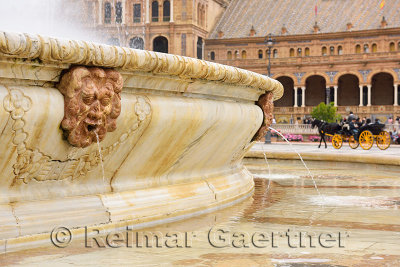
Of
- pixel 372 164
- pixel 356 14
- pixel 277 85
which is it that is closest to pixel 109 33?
pixel 356 14

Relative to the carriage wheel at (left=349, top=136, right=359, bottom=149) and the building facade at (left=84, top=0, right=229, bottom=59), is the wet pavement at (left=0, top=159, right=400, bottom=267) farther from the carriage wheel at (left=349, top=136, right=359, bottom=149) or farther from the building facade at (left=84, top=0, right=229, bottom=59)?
the building facade at (left=84, top=0, right=229, bottom=59)

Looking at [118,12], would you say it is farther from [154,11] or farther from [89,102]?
[89,102]

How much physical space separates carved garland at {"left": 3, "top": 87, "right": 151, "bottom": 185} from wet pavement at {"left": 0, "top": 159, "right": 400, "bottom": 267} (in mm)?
381

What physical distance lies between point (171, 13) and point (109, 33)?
6.07 metres

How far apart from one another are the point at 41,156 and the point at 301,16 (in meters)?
52.7

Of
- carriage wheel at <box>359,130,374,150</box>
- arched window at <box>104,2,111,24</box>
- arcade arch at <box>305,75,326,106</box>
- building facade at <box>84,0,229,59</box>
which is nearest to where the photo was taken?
carriage wheel at <box>359,130,374,150</box>

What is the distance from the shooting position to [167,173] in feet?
13.1

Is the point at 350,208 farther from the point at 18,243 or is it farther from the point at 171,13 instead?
the point at 171,13

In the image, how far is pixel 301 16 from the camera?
54000 mm

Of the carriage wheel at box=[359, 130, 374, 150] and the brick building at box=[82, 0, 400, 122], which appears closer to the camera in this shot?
the carriage wheel at box=[359, 130, 374, 150]

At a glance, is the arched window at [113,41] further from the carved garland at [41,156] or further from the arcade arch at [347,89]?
the carved garland at [41,156]

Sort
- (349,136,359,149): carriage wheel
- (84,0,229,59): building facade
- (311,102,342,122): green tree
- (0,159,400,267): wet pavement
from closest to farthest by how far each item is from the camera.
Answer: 1. (0,159,400,267): wet pavement
2. (349,136,359,149): carriage wheel
3. (311,102,342,122): green tree
4. (84,0,229,59): building facade

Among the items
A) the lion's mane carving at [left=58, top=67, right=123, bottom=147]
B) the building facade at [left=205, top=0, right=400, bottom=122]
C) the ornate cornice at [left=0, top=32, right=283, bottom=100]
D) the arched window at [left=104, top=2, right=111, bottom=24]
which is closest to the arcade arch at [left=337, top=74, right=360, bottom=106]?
the building facade at [left=205, top=0, right=400, bottom=122]

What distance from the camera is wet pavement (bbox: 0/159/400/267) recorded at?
8.62 feet
